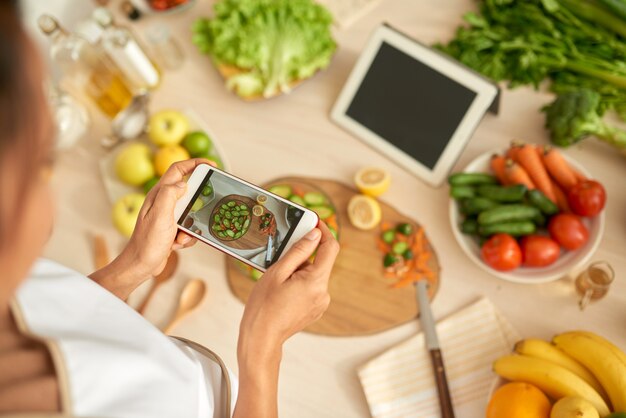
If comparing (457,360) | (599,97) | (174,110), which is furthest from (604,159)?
(174,110)

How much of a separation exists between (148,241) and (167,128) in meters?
0.59

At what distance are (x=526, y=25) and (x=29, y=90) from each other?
4.73 feet

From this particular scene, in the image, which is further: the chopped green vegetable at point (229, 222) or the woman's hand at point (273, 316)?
the chopped green vegetable at point (229, 222)

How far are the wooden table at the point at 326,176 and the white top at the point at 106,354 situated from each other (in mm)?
446

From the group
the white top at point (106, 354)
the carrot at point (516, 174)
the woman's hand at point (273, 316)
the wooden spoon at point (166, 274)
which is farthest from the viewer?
the wooden spoon at point (166, 274)

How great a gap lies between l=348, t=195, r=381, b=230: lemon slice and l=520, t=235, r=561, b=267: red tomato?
383 mm

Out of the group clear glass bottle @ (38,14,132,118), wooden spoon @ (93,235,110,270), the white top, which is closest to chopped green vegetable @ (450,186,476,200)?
the white top

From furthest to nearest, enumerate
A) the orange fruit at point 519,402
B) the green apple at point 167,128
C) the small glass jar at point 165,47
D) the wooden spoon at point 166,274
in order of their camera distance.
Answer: the small glass jar at point 165,47 → the green apple at point 167,128 → the wooden spoon at point 166,274 → the orange fruit at point 519,402

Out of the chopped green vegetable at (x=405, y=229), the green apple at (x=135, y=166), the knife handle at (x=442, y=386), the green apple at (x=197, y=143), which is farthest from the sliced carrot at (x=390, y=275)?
the green apple at (x=135, y=166)

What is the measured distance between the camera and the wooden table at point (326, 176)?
1.18 m

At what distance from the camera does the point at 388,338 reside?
1.21 metres

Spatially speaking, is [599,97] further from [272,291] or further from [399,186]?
[272,291]

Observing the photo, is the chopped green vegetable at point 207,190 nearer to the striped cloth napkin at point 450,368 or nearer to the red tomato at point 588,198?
the striped cloth napkin at point 450,368

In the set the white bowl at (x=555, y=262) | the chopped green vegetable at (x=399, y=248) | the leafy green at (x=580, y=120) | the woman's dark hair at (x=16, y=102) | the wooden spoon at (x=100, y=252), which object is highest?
the woman's dark hair at (x=16, y=102)
